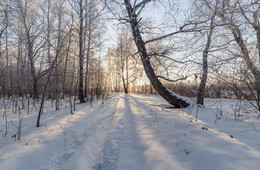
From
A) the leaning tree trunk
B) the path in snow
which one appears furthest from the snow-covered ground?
the leaning tree trunk

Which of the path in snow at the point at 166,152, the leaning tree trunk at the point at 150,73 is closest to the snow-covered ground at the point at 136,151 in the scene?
the path in snow at the point at 166,152

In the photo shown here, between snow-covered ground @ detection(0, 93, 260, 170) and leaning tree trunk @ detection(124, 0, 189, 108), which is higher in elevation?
leaning tree trunk @ detection(124, 0, 189, 108)

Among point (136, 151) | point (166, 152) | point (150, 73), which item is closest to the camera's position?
point (166, 152)

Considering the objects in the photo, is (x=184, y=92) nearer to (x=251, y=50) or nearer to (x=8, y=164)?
(x=251, y=50)

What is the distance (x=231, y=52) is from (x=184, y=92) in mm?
7560

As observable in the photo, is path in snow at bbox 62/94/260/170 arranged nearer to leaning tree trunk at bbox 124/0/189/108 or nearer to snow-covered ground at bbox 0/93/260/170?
snow-covered ground at bbox 0/93/260/170

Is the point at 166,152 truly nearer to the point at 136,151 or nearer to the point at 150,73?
the point at 136,151

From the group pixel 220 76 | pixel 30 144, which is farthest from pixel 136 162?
pixel 220 76

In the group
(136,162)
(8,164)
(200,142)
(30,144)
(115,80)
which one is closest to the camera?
(8,164)

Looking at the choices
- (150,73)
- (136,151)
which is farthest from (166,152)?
(150,73)

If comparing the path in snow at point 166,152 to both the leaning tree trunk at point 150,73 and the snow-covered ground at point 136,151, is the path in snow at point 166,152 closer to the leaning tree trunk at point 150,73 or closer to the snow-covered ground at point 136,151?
the snow-covered ground at point 136,151

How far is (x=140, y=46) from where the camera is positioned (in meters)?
4.43

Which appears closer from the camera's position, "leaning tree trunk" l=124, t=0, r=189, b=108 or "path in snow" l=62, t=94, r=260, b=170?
"path in snow" l=62, t=94, r=260, b=170

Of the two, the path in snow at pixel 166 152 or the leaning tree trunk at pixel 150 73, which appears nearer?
the path in snow at pixel 166 152
